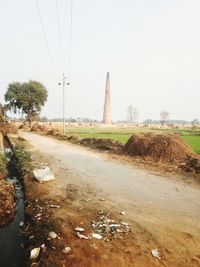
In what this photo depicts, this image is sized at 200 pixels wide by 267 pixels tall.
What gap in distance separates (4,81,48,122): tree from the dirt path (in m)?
55.1

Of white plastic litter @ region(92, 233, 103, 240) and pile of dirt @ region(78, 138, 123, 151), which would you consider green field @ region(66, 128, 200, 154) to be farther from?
white plastic litter @ region(92, 233, 103, 240)

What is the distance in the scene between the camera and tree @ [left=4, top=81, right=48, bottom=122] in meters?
65.1

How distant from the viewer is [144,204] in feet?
24.7

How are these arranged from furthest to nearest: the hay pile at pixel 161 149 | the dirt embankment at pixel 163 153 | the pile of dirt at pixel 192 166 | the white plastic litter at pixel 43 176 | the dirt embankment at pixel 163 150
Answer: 1. the hay pile at pixel 161 149
2. the dirt embankment at pixel 163 150
3. the dirt embankment at pixel 163 153
4. the pile of dirt at pixel 192 166
5. the white plastic litter at pixel 43 176

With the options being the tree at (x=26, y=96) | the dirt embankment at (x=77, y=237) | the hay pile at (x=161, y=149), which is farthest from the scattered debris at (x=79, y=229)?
the tree at (x=26, y=96)

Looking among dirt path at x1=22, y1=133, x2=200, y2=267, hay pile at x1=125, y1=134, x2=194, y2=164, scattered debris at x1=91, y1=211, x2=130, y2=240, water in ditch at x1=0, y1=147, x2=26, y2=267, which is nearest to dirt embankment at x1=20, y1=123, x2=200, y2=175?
hay pile at x1=125, y1=134, x2=194, y2=164

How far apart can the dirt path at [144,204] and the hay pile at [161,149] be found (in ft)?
10.6

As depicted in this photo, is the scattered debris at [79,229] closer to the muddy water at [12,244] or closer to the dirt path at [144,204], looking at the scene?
the dirt path at [144,204]

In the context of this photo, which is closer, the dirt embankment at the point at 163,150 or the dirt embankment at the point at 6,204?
the dirt embankment at the point at 6,204

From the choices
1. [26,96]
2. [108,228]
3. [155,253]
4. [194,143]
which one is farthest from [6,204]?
[26,96]

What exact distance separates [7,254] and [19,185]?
5.62 m

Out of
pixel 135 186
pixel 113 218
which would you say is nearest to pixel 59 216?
pixel 113 218

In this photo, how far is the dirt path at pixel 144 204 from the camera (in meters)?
4.85

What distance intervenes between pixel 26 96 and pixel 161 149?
177 ft
